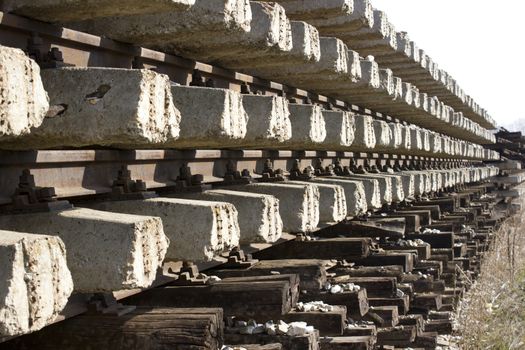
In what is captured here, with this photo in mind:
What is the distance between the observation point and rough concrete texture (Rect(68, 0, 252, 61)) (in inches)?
183

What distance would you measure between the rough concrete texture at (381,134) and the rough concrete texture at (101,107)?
6.21m

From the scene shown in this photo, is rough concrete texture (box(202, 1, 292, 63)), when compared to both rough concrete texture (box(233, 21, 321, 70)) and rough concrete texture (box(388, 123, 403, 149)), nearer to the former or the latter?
rough concrete texture (box(233, 21, 321, 70))

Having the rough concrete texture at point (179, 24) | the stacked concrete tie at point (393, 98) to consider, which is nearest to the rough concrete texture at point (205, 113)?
the rough concrete texture at point (179, 24)

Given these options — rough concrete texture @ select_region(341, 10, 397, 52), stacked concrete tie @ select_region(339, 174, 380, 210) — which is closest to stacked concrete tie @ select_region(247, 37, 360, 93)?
stacked concrete tie @ select_region(339, 174, 380, 210)

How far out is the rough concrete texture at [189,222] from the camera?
4.39 meters

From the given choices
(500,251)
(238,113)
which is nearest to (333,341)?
(238,113)

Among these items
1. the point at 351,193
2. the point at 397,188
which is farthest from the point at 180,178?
the point at 397,188

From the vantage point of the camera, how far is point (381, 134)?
9898mm

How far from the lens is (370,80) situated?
9.17m

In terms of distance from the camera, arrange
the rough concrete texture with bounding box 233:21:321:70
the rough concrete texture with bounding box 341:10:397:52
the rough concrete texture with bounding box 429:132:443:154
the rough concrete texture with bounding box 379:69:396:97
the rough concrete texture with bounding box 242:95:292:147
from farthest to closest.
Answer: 1. the rough concrete texture with bounding box 429:132:443:154
2. the rough concrete texture with bounding box 379:69:396:97
3. the rough concrete texture with bounding box 341:10:397:52
4. the rough concrete texture with bounding box 233:21:321:70
5. the rough concrete texture with bounding box 242:95:292:147

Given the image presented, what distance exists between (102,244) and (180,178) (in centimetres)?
170

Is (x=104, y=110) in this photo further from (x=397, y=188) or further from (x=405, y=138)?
(x=405, y=138)

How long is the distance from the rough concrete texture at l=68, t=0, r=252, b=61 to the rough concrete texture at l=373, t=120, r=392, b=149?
4912 mm

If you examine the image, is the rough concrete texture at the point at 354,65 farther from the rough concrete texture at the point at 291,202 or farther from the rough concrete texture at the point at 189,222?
the rough concrete texture at the point at 189,222
